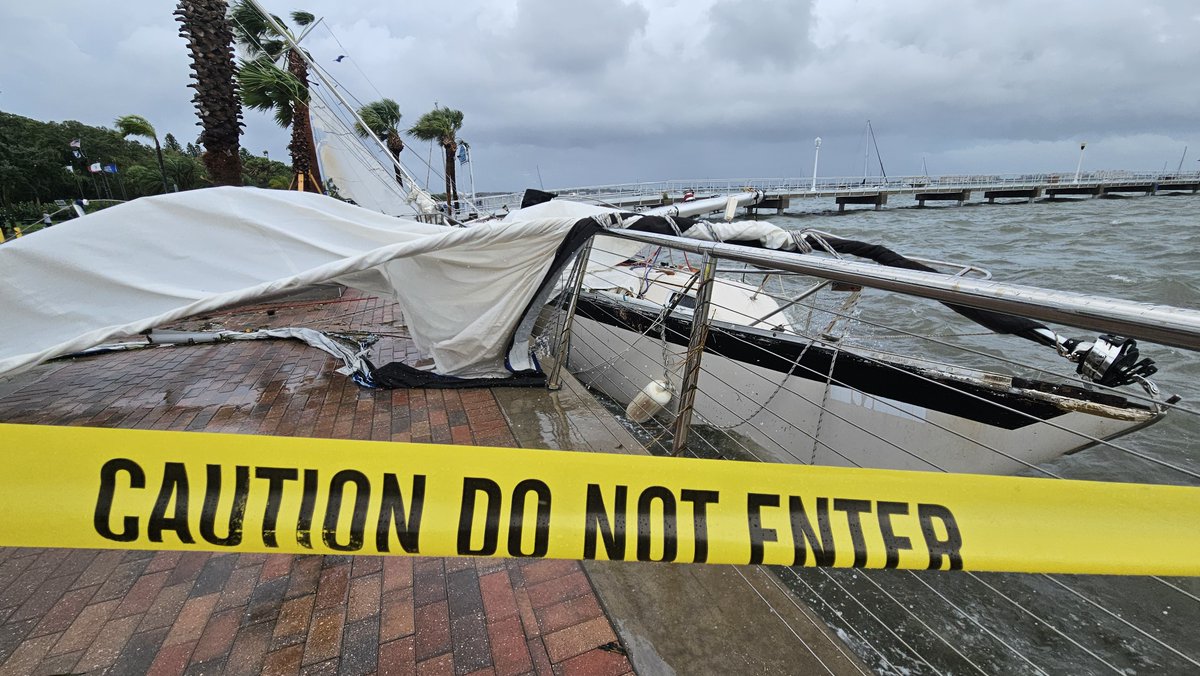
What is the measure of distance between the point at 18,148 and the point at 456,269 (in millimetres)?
57713

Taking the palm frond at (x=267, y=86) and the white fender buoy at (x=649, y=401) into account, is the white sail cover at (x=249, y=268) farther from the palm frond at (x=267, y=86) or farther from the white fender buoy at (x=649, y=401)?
the palm frond at (x=267, y=86)

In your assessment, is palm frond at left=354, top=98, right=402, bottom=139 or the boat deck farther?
palm frond at left=354, top=98, right=402, bottom=139

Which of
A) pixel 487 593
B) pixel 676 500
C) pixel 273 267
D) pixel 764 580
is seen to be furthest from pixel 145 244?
pixel 764 580

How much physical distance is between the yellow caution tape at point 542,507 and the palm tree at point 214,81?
33.4 feet

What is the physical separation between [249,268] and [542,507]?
3.00 m

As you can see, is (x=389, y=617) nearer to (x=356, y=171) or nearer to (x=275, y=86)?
(x=275, y=86)

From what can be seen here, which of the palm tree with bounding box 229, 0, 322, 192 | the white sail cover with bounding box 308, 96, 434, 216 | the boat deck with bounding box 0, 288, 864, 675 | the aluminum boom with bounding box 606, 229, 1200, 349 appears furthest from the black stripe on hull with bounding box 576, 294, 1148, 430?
the palm tree with bounding box 229, 0, 322, 192

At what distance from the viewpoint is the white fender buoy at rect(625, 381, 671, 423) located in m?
4.24

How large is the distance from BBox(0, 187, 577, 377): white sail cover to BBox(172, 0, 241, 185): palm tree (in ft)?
23.7

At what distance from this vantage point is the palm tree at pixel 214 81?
842cm

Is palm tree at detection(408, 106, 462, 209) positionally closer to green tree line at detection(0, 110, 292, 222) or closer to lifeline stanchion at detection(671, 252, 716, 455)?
green tree line at detection(0, 110, 292, 222)

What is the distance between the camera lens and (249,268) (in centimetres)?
322

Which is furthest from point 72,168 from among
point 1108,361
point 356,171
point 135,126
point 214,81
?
point 1108,361

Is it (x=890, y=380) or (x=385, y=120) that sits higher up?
(x=385, y=120)
